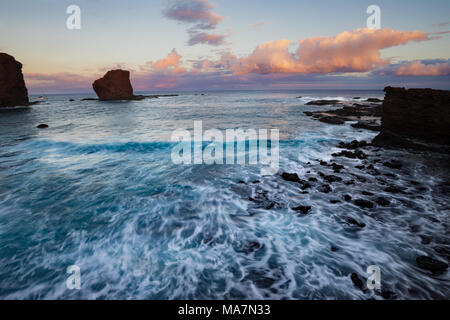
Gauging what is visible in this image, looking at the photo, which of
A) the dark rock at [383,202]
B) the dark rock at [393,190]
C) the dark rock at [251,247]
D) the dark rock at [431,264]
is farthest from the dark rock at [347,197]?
the dark rock at [251,247]

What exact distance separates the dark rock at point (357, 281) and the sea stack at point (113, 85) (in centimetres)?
10306

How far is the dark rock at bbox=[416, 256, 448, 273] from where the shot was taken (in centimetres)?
459

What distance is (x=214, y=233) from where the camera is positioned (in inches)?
240

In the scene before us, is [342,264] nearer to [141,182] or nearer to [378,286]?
[378,286]

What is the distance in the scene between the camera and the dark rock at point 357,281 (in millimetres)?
4227

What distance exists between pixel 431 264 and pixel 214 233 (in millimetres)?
5384

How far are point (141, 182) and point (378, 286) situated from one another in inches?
371

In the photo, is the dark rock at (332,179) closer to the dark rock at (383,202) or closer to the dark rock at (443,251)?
the dark rock at (383,202)

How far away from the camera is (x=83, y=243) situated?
5.69 meters

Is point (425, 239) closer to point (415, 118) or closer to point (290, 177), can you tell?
point (290, 177)

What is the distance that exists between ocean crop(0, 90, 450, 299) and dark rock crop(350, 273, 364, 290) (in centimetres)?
10

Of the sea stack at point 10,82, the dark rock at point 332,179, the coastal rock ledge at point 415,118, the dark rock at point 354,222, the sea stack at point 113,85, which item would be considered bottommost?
the dark rock at point 354,222

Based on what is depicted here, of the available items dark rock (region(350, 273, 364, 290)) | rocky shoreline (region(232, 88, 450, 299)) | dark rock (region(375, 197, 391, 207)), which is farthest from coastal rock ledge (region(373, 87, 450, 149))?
dark rock (region(350, 273, 364, 290))

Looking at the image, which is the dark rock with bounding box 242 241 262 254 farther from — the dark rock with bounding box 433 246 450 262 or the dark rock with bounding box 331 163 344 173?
the dark rock with bounding box 331 163 344 173
